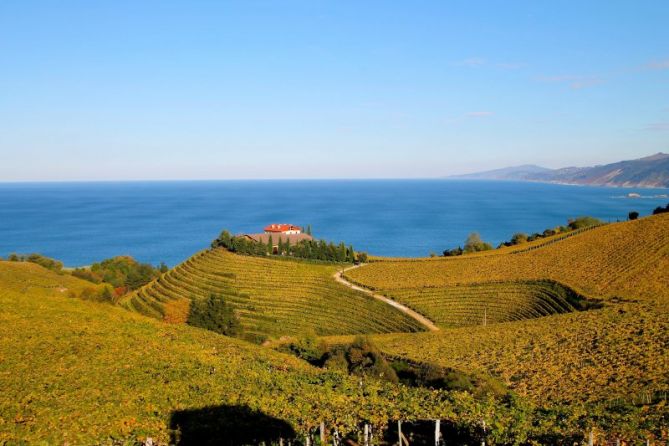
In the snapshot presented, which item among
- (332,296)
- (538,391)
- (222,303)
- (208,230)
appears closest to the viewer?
(538,391)

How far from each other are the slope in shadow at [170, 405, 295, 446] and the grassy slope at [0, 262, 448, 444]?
0.31 m

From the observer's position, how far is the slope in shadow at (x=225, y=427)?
14.1m

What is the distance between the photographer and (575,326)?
34.1 metres

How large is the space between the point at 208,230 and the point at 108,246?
120 feet

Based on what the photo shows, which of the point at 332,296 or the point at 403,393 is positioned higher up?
the point at 403,393

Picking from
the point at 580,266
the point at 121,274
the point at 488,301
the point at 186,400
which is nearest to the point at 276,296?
the point at 488,301

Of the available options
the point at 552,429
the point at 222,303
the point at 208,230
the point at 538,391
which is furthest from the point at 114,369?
the point at 208,230

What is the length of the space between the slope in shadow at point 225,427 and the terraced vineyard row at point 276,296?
3410 cm

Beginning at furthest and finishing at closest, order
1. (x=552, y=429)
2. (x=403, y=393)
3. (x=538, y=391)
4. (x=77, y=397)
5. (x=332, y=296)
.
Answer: (x=332, y=296)
(x=538, y=391)
(x=403, y=393)
(x=77, y=397)
(x=552, y=429)

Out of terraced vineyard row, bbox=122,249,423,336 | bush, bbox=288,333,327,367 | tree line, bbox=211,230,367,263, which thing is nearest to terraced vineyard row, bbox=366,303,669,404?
bush, bbox=288,333,327,367

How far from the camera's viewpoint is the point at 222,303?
47.1 meters

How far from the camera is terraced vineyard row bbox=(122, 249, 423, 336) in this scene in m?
51.2

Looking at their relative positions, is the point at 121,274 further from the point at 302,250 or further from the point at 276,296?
the point at 276,296

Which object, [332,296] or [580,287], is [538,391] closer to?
[580,287]
